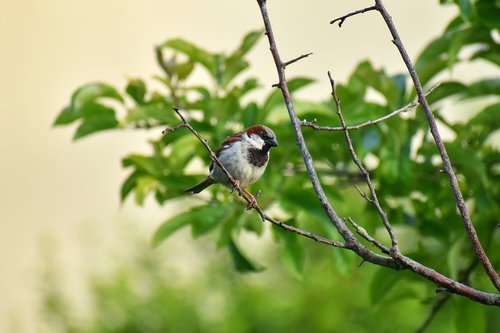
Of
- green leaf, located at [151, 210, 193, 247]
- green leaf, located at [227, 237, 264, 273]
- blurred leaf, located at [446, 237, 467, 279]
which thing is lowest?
blurred leaf, located at [446, 237, 467, 279]

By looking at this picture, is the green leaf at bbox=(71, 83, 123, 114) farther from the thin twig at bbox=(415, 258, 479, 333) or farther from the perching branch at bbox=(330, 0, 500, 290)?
the perching branch at bbox=(330, 0, 500, 290)

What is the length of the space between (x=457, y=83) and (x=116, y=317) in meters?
4.06

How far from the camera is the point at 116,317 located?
6.52 metres

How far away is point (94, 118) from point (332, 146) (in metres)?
1.06

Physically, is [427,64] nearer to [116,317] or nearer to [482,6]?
[482,6]

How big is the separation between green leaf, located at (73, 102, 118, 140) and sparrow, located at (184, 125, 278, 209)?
0.54 meters

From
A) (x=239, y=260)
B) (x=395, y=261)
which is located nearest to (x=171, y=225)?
(x=239, y=260)

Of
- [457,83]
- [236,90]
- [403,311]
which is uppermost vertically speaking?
[236,90]

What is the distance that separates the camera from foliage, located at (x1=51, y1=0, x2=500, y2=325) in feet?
10.5

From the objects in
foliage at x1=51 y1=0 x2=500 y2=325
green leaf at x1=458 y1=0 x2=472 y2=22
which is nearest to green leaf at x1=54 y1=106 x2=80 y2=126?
foliage at x1=51 y1=0 x2=500 y2=325

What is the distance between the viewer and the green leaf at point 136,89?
3512mm

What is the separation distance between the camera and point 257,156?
3.12 meters

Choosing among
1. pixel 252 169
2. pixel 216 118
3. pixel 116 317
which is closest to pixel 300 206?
pixel 252 169

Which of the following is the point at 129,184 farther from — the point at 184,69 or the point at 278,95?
the point at 278,95
